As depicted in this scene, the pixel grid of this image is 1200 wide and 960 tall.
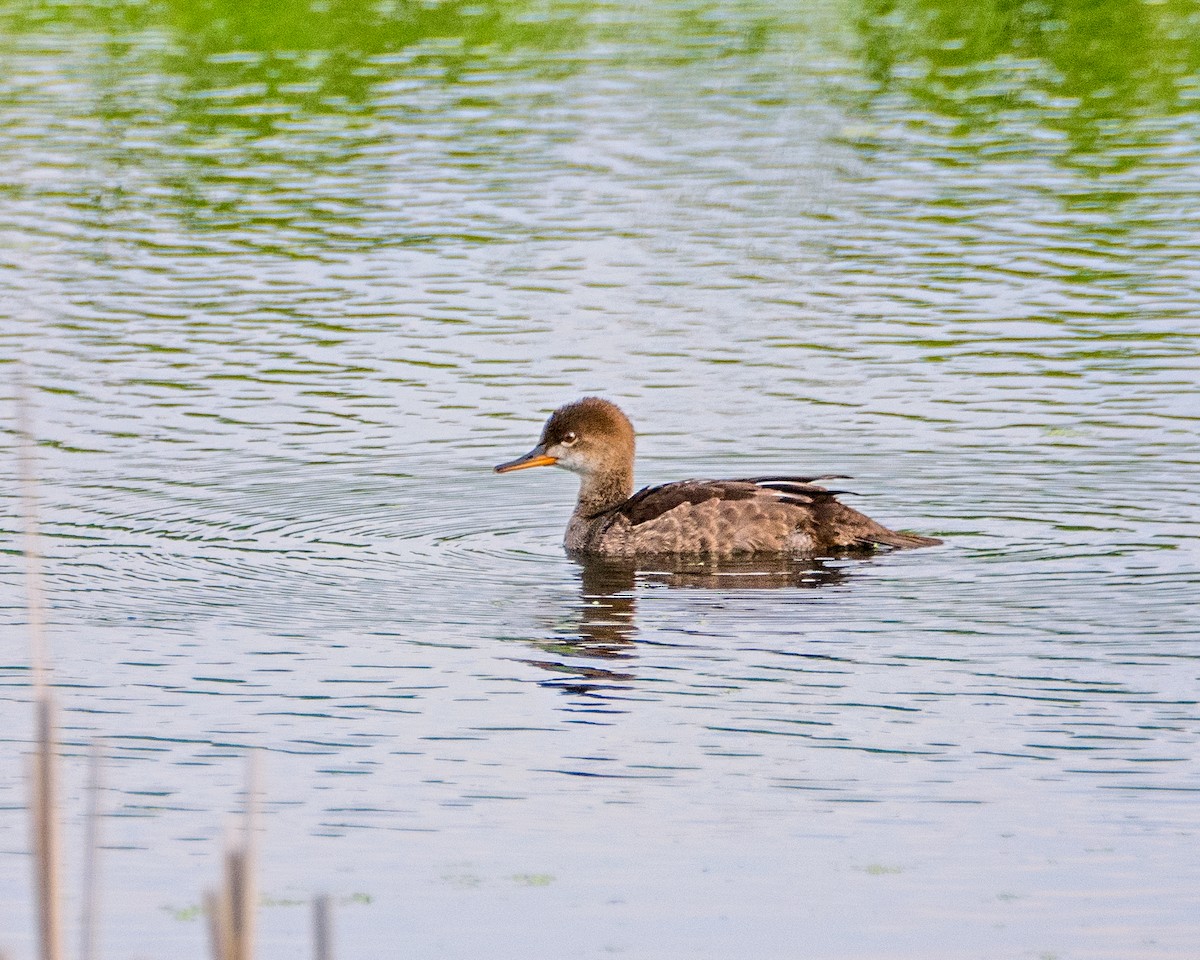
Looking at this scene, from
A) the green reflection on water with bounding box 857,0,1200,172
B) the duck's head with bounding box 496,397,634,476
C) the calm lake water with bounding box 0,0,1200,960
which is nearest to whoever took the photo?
the calm lake water with bounding box 0,0,1200,960

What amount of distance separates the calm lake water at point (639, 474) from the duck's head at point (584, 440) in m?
0.53

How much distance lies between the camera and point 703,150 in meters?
24.3

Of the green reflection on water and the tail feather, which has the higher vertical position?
the green reflection on water

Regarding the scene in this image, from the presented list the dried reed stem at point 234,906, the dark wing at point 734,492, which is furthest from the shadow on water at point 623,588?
the dried reed stem at point 234,906

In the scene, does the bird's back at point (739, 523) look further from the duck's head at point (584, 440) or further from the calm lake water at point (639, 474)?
the duck's head at point (584, 440)

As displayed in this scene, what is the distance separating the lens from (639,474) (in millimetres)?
14914

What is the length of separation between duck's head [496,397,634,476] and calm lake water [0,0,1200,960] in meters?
0.53

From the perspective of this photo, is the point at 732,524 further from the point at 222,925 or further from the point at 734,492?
the point at 222,925

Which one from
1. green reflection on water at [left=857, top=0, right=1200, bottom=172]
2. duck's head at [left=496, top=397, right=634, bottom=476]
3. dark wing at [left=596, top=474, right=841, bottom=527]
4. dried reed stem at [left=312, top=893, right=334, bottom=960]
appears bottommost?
dried reed stem at [left=312, top=893, right=334, bottom=960]

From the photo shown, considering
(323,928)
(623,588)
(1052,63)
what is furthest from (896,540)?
(1052,63)

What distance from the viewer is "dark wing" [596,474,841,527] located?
13.0 meters

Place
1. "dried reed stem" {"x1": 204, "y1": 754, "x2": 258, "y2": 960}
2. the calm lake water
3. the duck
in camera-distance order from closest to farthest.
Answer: "dried reed stem" {"x1": 204, "y1": 754, "x2": 258, "y2": 960}, the calm lake water, the duck

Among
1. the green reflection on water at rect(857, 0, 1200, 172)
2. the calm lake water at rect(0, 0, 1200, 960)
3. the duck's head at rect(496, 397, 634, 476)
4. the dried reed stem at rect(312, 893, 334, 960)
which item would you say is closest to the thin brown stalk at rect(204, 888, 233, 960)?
the dried reed stem at rect(312, 893, 334, 960)

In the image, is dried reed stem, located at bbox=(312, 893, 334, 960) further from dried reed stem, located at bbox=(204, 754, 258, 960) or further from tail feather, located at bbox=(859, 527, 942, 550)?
tail feather, located at bbox=(859, 527, 942, 550)
